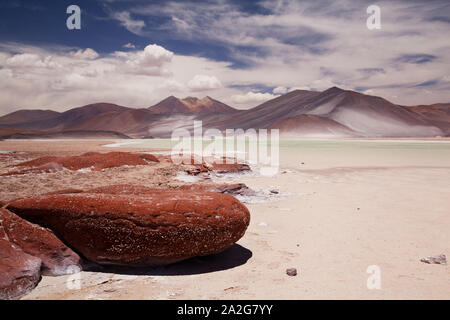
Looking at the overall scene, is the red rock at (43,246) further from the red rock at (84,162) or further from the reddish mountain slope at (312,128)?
the reddish mountain slope at (312,128)

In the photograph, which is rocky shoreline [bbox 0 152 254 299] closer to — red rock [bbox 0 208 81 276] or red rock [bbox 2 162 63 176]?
red rock [bbox 0 208 81 276]

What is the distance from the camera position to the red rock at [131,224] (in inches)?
123

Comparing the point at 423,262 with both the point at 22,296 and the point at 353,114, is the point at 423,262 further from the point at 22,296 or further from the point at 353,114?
the point at 353,114

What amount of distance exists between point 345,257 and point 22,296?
337 cm

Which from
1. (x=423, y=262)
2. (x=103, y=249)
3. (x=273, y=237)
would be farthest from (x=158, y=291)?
(x=423, y=262)

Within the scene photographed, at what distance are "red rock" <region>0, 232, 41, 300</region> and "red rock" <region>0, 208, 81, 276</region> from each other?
0.22 ft

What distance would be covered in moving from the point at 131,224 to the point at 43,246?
0.95m

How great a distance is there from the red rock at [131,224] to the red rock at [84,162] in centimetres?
692

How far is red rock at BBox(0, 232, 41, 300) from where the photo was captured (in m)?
2.68

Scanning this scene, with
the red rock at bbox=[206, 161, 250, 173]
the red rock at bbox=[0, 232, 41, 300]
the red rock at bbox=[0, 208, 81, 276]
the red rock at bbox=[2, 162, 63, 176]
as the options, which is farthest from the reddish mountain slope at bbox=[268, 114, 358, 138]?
the red rock at bbox=[0, 232, 41, 300]

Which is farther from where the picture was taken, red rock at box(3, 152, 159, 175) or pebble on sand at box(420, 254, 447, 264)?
red rock at box(3, 152, 159, 175)

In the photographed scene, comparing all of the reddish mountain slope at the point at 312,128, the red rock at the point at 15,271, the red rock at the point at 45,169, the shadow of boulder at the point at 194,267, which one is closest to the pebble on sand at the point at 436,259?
the shadow of boulder at the point at 194,267

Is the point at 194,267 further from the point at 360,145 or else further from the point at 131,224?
the point at 360,145

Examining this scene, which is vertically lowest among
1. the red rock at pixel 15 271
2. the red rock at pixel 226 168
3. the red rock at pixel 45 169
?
the red rock at pixel 15 271
